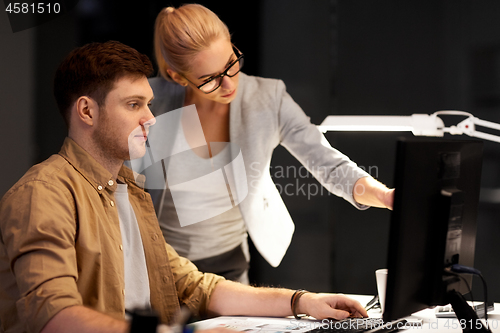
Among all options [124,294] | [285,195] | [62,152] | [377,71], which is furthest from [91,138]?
[377,71]

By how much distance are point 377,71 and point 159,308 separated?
153cm

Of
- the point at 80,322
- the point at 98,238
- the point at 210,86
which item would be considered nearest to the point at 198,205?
the point at 210,86

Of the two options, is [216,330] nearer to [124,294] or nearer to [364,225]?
[124,294]

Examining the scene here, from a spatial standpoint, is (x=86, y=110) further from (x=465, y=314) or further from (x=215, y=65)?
(x=465, y=314)

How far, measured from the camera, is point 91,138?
4.03 ft

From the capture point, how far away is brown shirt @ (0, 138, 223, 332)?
90 cm

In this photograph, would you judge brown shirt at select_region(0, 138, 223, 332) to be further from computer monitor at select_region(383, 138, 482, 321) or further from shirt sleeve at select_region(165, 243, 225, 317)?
computer monitor at select_region(383, 138, 482, 321)

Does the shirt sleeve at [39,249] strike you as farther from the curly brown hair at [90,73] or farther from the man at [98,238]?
the curly brown hair at [90,73]

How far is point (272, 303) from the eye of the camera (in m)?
1.24

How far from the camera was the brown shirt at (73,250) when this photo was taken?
35.2 inches

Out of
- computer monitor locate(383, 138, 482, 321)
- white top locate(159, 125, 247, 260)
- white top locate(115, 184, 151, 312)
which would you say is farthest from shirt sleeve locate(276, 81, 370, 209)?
white top locate(115, 184, 151, 312)

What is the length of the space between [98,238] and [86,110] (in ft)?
1.18

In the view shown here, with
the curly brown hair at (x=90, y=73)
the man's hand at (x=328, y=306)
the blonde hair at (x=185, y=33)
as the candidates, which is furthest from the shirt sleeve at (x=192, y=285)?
the blonde hair at (x=185, y=33)

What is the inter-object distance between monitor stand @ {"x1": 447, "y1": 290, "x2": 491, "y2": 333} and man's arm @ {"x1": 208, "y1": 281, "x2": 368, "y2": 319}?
284 mm
